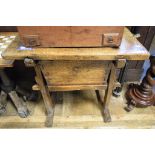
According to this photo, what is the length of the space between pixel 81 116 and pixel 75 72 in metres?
0.54

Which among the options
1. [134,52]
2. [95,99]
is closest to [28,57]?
[134,52]

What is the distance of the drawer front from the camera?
872 millimetres

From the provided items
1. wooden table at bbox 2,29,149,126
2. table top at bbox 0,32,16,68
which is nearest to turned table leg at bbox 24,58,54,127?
wooden table at bbox 2,29,149,126

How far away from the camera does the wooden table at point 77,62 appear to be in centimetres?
74

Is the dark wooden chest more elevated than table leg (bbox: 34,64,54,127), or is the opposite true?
the dark wooden chest

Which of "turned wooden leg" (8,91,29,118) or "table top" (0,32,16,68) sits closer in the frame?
"table top" (0,32,16,68)

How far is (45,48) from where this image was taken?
2.53ft

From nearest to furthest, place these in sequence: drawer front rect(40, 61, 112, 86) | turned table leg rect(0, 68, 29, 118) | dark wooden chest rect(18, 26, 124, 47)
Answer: dark wooden chest rect(18, 26, 124, 47)
drawer front rect(40, 61, 112, 86)
turned table leg rect(0, 68, 29, 118)

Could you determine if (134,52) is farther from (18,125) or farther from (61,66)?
(18,125)

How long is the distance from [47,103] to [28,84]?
385 mm

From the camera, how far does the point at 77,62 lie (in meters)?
0.87

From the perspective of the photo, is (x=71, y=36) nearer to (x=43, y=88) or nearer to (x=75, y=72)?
(x=75, y=72)

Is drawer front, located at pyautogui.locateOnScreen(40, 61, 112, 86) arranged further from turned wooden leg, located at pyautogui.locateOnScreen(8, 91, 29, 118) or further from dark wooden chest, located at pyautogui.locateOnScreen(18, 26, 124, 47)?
turned wooden leg, located at pyautogui.locateOnScreen(8, 91, 29, 118)

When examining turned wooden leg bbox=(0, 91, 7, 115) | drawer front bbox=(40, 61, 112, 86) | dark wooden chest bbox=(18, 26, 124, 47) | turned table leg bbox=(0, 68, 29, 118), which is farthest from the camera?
turned wooden leg bbox=(0, 91, 7, 115)
